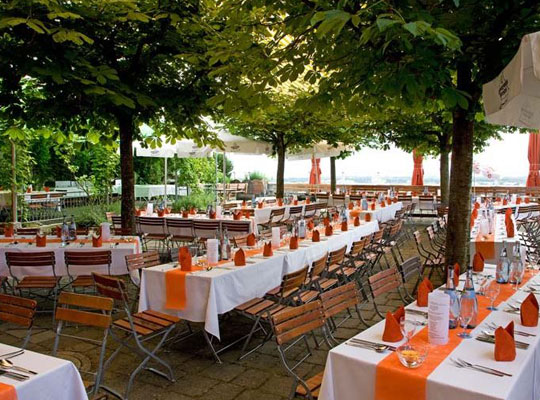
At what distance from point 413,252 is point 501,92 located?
7.58 m

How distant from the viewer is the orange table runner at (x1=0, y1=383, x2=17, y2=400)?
2.58 metres

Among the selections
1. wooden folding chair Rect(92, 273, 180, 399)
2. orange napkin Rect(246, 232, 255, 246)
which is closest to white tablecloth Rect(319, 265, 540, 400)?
wooden folding chair Rect(92, 273, 180, 399)

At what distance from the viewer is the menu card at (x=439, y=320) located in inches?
123

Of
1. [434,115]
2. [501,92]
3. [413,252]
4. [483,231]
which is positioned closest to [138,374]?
[501,92]

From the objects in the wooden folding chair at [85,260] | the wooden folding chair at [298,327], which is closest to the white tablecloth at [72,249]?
the wooden folding chair at [85,260]

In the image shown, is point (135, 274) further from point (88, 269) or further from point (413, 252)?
point (413, 252)

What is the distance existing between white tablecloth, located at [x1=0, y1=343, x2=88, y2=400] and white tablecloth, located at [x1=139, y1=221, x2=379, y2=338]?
6.85ft

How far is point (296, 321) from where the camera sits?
147 inches

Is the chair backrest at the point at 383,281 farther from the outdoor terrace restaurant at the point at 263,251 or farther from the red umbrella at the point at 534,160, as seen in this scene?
the red umbrella at the point at 534,160

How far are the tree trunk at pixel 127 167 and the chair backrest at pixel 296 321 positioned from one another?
5914 millimetres

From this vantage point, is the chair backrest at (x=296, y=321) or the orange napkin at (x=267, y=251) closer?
the chair backrest at (x=296, y=321)

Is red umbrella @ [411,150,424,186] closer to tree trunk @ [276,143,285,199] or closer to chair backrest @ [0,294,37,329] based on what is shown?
tree trunk @ [276,143,285,199]

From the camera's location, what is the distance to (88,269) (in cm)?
709

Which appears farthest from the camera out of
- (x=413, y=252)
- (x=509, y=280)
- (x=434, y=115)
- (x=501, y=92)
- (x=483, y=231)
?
(x=434, y=115)
